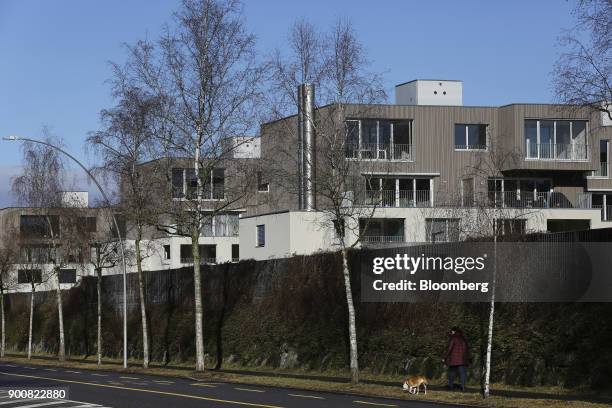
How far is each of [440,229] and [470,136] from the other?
31.5ft

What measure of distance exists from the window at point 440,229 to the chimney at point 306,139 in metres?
22.2

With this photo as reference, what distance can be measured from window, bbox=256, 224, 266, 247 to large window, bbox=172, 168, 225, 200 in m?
→ 27.2

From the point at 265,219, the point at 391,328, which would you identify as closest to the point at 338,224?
the point at 391,328

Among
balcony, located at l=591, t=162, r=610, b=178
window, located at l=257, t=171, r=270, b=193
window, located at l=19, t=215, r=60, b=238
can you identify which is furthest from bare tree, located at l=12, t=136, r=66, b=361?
balcony, located at l=591, t=162, r=610, b=178

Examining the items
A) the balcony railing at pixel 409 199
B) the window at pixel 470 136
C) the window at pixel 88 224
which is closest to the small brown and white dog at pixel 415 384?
the window at pixel 88 224

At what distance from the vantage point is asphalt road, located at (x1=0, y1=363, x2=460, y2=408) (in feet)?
77.4

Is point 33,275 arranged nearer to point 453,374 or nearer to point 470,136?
point 470,136

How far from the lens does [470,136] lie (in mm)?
69375

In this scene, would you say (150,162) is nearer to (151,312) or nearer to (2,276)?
(151,312)

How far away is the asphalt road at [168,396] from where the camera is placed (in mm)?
23594

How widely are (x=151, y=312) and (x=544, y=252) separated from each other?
28082 mm
